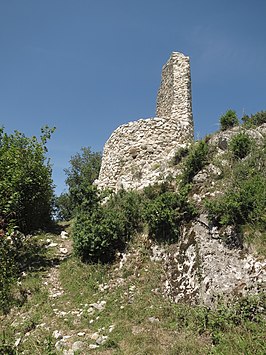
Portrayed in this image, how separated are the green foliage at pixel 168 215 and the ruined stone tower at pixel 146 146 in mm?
3587

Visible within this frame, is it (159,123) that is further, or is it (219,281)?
(159,123)

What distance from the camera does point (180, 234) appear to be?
924cm

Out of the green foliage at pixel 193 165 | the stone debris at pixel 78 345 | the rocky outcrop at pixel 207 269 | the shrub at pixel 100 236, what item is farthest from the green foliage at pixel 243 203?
the stone debris at pixel 78 345

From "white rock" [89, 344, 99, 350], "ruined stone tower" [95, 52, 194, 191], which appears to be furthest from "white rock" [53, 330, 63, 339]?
"ruined stone tower" [95, 52, 194, 191]

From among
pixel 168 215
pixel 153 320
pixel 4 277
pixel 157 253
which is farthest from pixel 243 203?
pixel 4 277

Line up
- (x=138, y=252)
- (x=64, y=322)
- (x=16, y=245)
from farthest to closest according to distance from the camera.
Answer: (x=16, y=245)
(x=138, y=252)
(x=64, y=322)

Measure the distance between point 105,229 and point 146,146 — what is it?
6796 mm

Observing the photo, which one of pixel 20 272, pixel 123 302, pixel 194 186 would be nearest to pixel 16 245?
pixel 20 272

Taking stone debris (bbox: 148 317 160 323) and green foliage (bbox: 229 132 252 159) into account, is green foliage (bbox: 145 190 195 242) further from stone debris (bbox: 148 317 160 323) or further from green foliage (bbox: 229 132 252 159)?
green foliage (bbox: 229 132 252 159)

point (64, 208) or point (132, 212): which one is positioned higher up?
point (64, 208)

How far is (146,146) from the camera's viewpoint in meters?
16.0

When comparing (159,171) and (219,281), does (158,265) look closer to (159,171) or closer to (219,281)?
(219,281)

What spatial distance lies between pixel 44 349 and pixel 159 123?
41.1 ft

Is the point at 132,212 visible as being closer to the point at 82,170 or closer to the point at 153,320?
the point at 153,320
